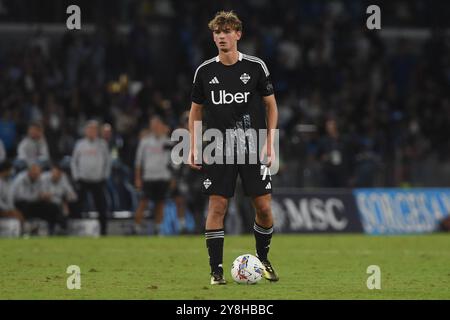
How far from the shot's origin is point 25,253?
1700cm

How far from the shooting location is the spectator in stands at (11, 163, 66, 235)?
72.5 ft

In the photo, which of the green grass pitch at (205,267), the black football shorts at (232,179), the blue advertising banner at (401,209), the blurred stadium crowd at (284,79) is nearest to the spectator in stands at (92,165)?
the green grass pitch at (205,267)

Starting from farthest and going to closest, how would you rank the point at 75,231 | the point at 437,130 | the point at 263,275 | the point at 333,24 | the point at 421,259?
the point at 333,24
the point at 437,130
the point at 75,231
the point at 421,259
the point at 263,275

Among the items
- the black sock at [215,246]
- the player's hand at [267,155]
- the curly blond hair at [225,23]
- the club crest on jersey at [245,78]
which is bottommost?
the black sock at [215,246]

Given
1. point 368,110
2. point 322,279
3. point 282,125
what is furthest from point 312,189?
point 322,279

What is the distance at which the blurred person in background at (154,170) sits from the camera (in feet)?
74.2

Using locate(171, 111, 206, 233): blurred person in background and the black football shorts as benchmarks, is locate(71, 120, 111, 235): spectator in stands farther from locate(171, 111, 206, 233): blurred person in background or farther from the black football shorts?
the black football shorts

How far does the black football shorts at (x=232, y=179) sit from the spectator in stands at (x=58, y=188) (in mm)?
10959

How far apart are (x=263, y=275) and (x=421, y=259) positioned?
15.8 ft

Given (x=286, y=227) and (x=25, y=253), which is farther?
(x=286, y=227)

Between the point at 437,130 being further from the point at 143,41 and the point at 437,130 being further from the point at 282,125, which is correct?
the point at 143,41

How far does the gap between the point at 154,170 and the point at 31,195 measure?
2475mm

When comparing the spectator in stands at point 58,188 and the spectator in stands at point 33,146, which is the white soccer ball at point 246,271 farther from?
the spectator in stands at point 33,146

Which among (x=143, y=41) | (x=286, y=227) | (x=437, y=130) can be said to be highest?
(x=143, y=41)
